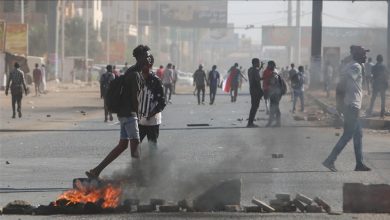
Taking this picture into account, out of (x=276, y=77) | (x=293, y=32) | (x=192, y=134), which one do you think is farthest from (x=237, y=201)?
(x=293, y=32)

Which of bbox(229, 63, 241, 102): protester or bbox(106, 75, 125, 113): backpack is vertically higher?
bbox(106, 75, 125, 113): backpack

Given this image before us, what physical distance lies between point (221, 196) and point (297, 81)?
2182cm

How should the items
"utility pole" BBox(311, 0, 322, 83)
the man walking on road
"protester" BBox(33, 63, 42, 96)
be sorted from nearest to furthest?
1. the man walking on road
2. "protester" BBox(33, 63, 42, 96)
3. "utility pole" BBox(311, 0, 322, 83)

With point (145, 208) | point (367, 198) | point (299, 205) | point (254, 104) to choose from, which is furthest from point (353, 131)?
point (254, 104)

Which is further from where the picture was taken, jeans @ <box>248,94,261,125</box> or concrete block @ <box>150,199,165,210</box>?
jeans @ <box>248,94,261,125</box>

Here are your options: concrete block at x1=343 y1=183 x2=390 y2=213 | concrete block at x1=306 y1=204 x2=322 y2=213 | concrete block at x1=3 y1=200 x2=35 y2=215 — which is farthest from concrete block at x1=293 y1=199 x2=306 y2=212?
concrete block at x1=3 y1=200 x2=35 y2=215

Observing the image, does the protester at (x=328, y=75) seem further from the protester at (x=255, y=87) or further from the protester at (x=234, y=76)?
the protester at (x=255, y=87)

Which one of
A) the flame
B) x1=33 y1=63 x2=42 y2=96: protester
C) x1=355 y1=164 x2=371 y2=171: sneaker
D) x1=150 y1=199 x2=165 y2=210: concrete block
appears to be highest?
the flame

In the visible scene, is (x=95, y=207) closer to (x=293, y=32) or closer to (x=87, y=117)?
(x=87, y=117)

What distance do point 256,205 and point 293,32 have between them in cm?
12371

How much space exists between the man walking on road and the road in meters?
0.32

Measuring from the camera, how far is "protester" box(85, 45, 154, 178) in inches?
428

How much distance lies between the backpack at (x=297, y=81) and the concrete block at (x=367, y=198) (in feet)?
70.7

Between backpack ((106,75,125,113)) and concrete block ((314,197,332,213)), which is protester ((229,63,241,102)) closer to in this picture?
backpack ((106,75,125,113))
